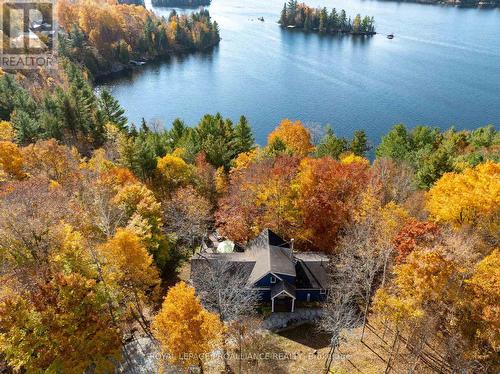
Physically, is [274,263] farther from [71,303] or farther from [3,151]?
[3,151]

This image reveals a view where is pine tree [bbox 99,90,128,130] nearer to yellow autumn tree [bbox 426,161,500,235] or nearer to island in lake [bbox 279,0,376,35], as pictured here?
yellow autumn tree [bbox 426,161,500,235]

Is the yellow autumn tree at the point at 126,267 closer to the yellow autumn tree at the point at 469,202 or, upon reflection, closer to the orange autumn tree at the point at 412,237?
the orange autumn tree at the point at 412,237

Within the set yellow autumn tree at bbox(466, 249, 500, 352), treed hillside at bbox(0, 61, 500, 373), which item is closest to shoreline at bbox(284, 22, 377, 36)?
treed hillside at bbox(0, 61, 500, 373)

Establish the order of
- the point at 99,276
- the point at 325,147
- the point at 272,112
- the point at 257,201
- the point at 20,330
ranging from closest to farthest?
the point at 20,330, the point at 99,276, the point at 257,201, the point at 325,147, the point at 272,112

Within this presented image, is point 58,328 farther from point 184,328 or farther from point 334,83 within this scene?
point 334,83

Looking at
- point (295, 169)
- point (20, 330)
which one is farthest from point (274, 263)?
point (20, 330)

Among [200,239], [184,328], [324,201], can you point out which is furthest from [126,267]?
[324,201]

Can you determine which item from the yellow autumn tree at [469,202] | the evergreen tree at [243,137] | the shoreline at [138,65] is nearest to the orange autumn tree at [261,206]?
the yellow autumn tree at [469,202]
